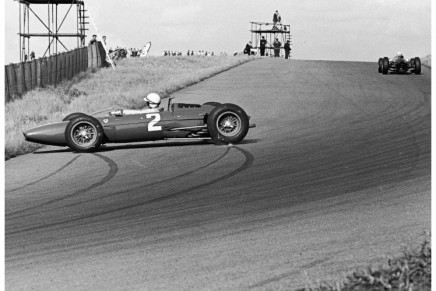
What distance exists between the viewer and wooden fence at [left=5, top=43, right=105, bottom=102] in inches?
1423

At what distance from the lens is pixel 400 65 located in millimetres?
38531

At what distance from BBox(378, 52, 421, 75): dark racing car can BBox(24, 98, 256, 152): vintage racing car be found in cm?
2335

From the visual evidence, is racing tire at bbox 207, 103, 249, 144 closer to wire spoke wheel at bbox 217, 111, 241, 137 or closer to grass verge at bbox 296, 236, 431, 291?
wire spoke wheel at bbox 217, 111, 241, 137

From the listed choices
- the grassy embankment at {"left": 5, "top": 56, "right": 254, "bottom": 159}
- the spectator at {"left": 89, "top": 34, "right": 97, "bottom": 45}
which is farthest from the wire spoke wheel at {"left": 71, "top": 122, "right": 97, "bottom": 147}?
the spectator at {"left": 89, "top": 34, "right": 97, "bottom": 45}

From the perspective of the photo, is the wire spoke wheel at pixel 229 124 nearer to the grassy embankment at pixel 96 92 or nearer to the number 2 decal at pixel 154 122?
the number 2 decal at pixel 154 122

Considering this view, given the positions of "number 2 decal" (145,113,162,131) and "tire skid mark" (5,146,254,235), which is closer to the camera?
"tire skid mark" (5,146,254,235)

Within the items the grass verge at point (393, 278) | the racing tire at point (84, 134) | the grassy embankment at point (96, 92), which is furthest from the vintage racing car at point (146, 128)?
the grass verge at point (393, 278)

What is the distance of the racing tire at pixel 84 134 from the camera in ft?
51.9

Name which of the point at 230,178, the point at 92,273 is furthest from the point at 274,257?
the point at 230,178

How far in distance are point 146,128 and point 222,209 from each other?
20.3ft

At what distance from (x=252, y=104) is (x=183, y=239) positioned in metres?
18.5

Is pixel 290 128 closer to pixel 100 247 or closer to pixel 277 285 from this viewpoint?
pixel 100 247

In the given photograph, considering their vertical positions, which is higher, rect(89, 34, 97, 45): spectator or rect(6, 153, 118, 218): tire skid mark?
rect(89, 34, 97, 45): spectator

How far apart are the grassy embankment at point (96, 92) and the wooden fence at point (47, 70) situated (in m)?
0.48
